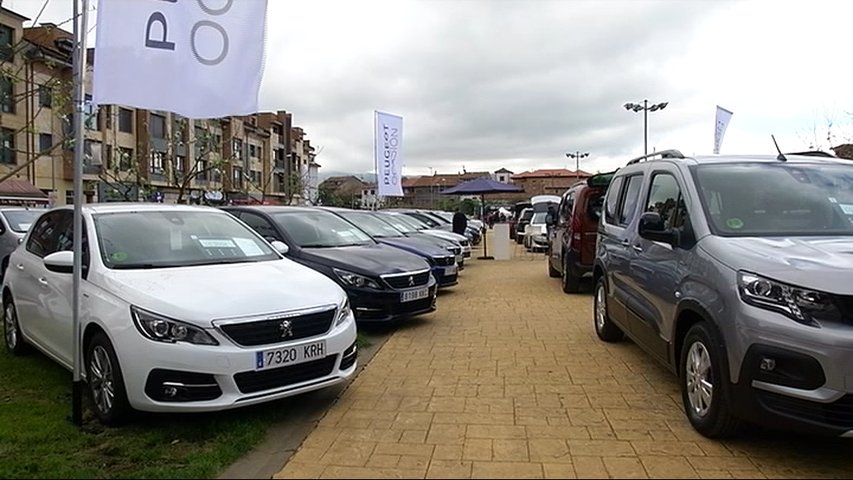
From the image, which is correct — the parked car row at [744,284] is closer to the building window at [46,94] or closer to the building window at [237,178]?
the building window at [46,94]

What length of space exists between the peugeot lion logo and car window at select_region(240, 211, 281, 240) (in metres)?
3.90

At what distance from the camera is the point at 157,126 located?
46.2 metres

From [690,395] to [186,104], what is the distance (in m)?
4.19

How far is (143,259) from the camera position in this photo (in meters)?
4.95

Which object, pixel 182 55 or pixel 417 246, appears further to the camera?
pixel 417 246

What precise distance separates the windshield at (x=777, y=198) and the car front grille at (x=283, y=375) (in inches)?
114

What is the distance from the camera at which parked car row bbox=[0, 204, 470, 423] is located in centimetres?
404

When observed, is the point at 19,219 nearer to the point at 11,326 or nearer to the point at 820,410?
the point at 11,326

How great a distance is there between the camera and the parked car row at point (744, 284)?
3391 mm

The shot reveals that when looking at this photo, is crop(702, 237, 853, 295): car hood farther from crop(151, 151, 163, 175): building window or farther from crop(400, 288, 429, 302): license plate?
crop(151, 151, 163, 175): building window

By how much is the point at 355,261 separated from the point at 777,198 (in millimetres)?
4570

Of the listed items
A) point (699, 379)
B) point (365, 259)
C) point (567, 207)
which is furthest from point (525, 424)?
point (567, 207)

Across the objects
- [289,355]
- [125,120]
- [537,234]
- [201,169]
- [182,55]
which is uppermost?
[125,120]

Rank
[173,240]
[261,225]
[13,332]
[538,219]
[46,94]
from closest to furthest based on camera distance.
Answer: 1. [173,240]
2. [13,332]
3. [261,225]
4. [46,94]
5. [538,219]
